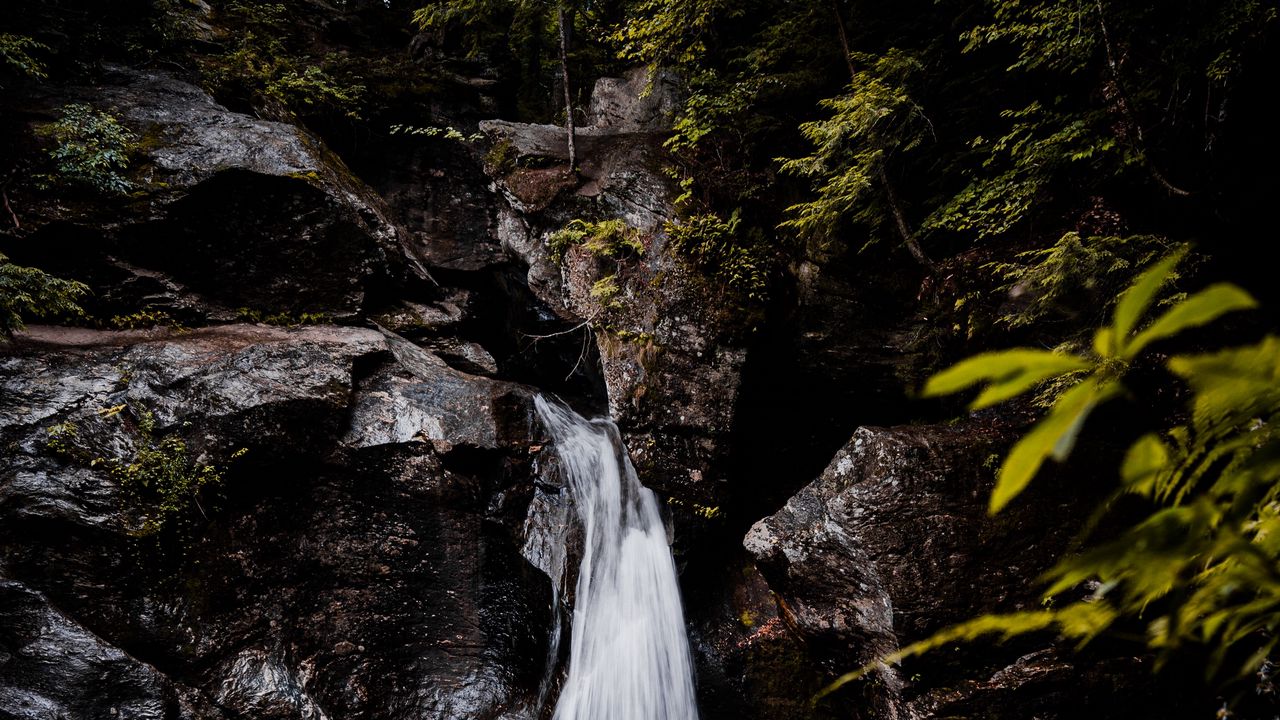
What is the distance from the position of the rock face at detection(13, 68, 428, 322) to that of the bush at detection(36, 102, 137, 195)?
15cm

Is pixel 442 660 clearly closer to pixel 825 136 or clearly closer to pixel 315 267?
pixel 315 267

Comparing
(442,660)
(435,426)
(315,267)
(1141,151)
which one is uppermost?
(315,267)

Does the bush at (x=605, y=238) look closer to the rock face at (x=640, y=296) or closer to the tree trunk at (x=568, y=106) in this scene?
the rock face at (x=640, y=296)

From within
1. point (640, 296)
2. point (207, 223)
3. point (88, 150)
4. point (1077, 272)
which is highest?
point (88, 150)

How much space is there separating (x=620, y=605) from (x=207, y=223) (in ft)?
22.6

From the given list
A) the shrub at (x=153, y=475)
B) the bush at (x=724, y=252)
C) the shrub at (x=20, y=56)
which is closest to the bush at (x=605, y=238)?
the bush at (x=724, y=252)

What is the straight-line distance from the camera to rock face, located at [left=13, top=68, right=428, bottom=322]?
5.89 meters

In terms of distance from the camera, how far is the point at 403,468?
18.7ft

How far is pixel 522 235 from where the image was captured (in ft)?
27.4

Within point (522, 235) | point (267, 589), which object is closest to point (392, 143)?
point (522, 235)

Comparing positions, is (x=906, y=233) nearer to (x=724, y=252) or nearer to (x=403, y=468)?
(x=724, y=252)

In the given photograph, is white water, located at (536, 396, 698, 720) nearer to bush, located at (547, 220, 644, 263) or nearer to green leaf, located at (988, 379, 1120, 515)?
bush, located at (547, 220, 644, 263)

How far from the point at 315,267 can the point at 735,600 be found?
698 centimetres

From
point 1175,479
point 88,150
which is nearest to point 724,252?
point 1175,479
